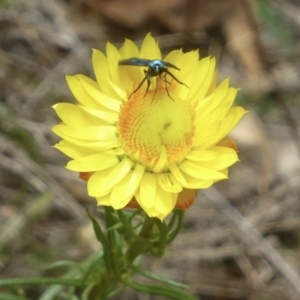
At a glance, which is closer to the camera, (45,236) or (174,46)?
(45,236)

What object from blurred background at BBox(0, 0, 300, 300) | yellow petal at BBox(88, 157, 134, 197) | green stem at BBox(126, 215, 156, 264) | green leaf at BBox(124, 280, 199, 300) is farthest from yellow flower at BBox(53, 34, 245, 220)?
blurred background at BBox(0, 0, 300, 300)

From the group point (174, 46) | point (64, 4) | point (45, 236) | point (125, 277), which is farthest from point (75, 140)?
point (64, 4)

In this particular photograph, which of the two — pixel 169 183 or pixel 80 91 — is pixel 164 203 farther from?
pixel 80 91

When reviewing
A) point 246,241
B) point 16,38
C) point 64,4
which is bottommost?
point 246,241

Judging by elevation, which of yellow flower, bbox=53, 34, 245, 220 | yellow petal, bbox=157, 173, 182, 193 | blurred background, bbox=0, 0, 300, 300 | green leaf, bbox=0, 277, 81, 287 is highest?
blurred background, bbox=0, 0, 300, 300

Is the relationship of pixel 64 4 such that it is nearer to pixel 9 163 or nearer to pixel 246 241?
pixel 9 163

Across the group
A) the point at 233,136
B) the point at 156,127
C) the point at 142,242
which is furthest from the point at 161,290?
the point at 233,136

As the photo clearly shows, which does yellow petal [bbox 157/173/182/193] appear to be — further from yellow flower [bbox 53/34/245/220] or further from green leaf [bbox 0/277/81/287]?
green leaf [bbox 0/277/81/287]
